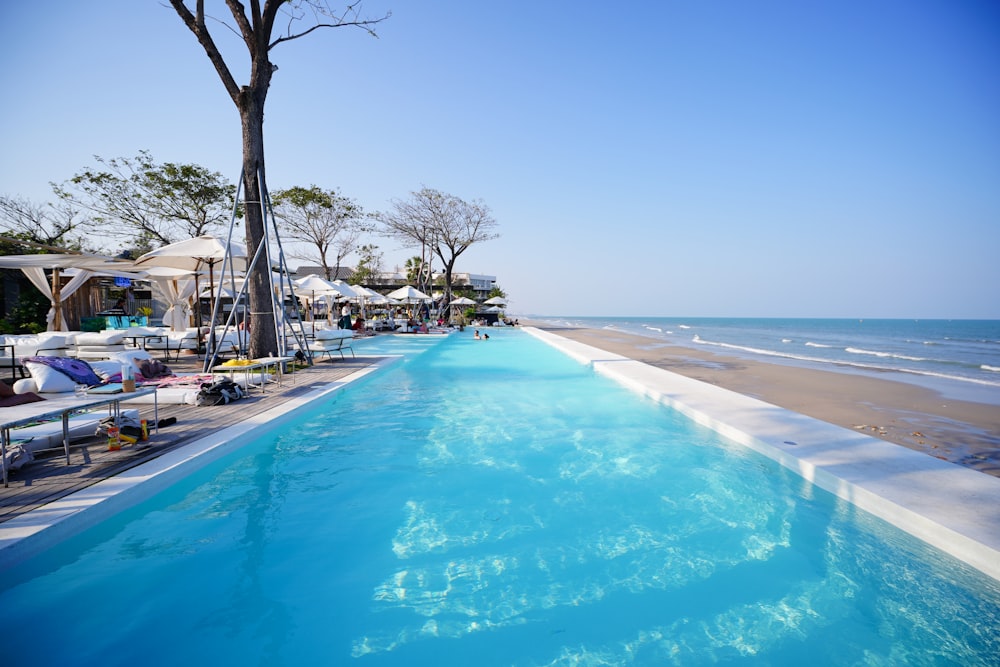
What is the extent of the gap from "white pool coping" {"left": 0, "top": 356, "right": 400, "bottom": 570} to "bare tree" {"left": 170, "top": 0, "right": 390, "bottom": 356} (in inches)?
190

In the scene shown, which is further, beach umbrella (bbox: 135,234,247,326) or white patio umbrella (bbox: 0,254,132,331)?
beach umbrella (bbox: 135,234,247,326)

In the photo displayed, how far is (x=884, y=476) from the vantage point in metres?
3.47

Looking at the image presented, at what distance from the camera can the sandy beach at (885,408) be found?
5.09 m

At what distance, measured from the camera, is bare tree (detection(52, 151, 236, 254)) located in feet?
62.6

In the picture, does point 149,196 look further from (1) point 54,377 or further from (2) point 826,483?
(2) point 826,483

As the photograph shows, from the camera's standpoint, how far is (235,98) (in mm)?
8641

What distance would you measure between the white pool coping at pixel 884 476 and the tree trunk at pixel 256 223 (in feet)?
26.5

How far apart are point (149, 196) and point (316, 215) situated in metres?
7.45

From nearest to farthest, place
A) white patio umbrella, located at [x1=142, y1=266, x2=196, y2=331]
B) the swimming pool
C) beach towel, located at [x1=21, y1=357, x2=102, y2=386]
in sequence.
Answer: the swimming pool < beach towel, located at [x1=21, y1=357, x2=102, y2=386] < white patio umbrella, located at [x1=142, y1=266, x2=196, y2=331]

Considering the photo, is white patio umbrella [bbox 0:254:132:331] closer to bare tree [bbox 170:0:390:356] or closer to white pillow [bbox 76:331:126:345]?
Answer: white pillow [bbox 76:331:126:345]

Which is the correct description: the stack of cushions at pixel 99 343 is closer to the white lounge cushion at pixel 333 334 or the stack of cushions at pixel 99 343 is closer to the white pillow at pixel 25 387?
the white pillow at pixel 25 387

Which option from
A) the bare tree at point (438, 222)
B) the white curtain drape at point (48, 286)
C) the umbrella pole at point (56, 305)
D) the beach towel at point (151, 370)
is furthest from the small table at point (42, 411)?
the bare tree at point (438, 222)

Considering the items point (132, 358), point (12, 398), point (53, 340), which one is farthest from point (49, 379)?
point (53, 340)

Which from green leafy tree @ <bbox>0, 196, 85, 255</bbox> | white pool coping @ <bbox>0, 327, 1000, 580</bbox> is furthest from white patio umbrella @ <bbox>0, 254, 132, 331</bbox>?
green leafy tree @ <bbox>0, 196, 85, 255</bbox>
